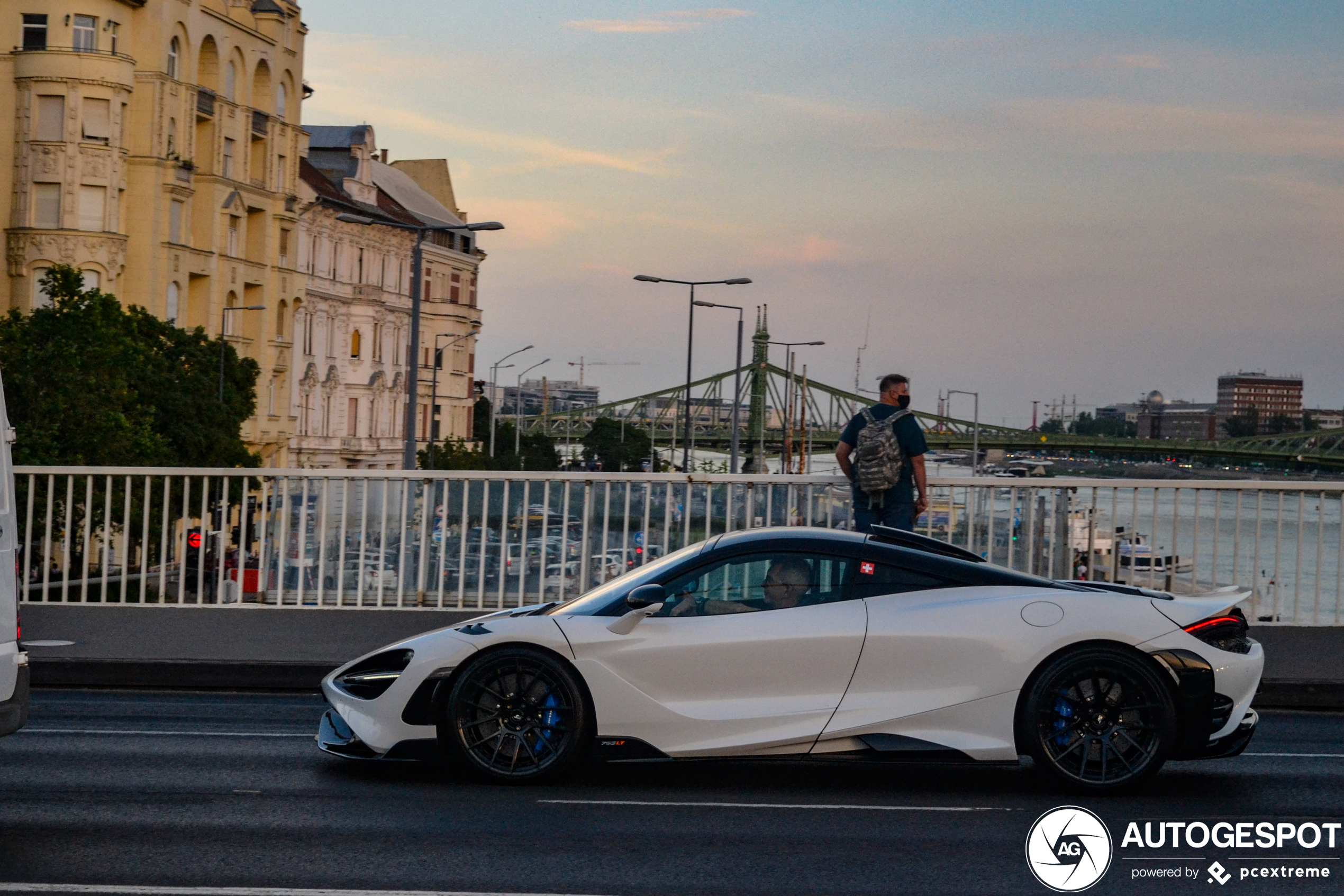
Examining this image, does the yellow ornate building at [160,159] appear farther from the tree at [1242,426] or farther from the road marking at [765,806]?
the tree at [1242,426]

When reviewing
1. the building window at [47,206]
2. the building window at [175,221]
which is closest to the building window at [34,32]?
the building window at [47,206]

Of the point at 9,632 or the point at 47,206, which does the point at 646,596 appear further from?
the point at 47,206

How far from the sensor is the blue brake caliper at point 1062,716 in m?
6.88

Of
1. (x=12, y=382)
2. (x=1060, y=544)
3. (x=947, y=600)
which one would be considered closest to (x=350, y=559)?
(x=1060, y=544)

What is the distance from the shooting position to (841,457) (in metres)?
11.2

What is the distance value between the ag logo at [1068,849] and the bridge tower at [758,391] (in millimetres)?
86779

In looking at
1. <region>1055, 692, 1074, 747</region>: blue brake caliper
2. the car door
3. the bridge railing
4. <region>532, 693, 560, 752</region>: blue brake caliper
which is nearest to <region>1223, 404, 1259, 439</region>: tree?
the bridge railing

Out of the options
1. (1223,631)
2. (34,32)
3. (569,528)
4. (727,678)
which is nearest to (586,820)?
(727,678)

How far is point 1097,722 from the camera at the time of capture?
691cm

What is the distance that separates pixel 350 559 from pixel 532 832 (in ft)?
21.6

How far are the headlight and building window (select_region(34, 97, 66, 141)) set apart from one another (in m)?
50.8

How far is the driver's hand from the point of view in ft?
23.4

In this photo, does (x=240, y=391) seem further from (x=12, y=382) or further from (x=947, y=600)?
(x=947, y=600)

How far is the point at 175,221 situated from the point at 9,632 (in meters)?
54.9
